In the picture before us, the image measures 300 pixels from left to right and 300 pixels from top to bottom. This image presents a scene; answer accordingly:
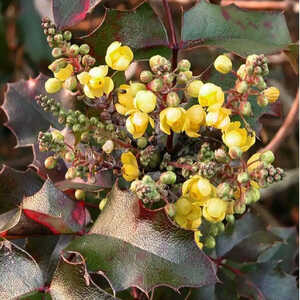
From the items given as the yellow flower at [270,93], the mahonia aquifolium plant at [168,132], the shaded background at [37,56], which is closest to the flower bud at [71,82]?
the mahonia aquifolium plant at [168,132]

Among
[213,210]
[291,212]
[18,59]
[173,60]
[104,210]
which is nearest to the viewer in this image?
[213,210]

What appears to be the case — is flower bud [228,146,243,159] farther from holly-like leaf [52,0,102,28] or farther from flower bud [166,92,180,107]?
holly-like leaf [52,0,102,28]

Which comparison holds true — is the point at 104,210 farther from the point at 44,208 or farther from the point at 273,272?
the point at 273,272

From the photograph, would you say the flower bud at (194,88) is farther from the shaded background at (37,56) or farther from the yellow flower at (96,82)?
the shaded background at (37,56)

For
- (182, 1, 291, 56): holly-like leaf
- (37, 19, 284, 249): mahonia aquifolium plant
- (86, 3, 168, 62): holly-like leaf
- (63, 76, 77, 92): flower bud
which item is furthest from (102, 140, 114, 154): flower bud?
(182, 1, 291, 56): holly-like leaf

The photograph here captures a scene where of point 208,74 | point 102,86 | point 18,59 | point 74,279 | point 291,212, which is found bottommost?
point 291,212

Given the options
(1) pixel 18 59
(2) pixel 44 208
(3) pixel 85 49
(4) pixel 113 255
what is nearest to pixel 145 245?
(4) pixel 113 255
